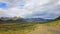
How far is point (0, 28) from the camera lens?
1226cm

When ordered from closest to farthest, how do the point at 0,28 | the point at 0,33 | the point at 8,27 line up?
1. the point at 0,33
2. the point at 0,28
3. the point at 8,27

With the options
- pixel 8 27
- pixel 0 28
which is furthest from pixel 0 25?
pixel 8 27

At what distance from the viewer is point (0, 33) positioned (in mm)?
10797

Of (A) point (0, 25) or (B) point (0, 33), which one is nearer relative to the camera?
(B) point (0, 33)

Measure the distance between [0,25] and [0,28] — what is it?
0.49 meters

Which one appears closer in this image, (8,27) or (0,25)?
(0,25)

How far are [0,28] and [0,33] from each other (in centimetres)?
152

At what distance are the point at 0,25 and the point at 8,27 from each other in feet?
5.95

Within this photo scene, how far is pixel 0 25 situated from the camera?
1268 cm

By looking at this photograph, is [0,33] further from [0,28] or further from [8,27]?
[8,27]

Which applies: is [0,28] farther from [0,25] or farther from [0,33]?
[0,33]

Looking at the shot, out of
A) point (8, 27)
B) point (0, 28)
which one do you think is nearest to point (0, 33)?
point (0, 28)

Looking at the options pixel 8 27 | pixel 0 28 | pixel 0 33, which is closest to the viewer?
pixel 0 33

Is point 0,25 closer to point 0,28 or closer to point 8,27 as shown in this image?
point 0,28
